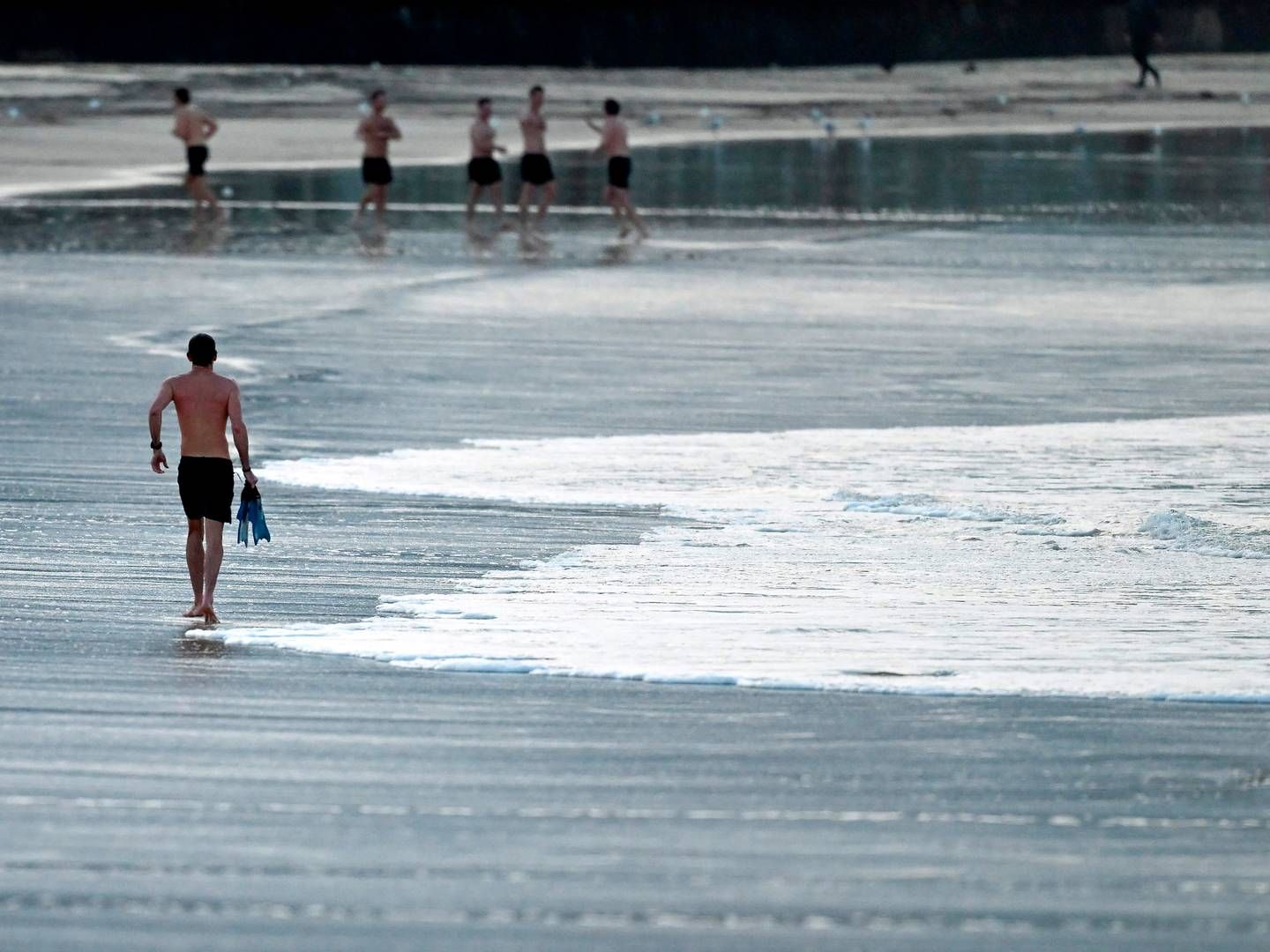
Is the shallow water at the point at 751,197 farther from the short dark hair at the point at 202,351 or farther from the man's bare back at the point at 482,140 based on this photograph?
the short dark hair at the point at 202,351

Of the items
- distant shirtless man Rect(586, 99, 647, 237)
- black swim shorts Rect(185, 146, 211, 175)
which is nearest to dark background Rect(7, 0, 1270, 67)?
black swim shorts Rect(185, 146, 211, 175)

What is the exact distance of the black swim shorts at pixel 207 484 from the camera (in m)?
9.26

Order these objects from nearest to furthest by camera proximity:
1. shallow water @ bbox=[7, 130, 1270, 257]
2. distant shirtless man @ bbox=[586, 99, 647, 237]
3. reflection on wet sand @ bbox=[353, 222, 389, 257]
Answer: reflection on wet sand @ bbox=[353, 222, 389, 257]
distant shirtless man @ bbox=[586, 99, 647, 237]
shallow water @ bbox=[7, 130, 1270, 257]

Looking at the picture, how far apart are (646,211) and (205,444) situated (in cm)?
2206

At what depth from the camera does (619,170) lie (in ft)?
89.5

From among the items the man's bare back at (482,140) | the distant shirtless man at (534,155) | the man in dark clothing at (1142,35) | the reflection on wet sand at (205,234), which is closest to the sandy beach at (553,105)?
the man in dark clothing at (1142,35)

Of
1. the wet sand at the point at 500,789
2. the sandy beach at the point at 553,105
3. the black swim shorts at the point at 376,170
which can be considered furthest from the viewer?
the sandy beach at the point at 553,105

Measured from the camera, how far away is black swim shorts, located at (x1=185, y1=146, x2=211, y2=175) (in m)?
30.9

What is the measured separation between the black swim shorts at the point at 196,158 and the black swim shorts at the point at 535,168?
4.38 m

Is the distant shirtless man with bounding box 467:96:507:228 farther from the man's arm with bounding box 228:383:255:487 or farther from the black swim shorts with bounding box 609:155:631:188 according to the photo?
the man's arm with bounding box 228:383:255:487

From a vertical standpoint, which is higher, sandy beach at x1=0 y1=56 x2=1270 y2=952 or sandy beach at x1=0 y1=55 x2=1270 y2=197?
sandy beach at x1=0 y1=55 x2=1270 y2=197

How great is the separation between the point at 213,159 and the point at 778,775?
113 ft

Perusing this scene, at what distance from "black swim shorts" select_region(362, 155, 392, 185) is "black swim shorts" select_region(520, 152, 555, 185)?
1.64 meters

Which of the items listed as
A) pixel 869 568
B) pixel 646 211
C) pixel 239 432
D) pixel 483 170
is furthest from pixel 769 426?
pixel 646 211
